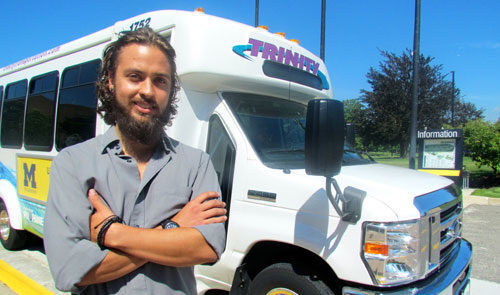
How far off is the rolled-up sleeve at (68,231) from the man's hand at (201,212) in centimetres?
35

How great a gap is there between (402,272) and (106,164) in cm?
193

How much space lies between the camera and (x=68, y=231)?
1443 mm

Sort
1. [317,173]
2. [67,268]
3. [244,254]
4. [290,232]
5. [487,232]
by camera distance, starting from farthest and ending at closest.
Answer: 1. [487,232]
2. [244,254]
3. [290,232]
4. [317,173]
5. [67,268]

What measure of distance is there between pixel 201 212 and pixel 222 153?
1.55 meters

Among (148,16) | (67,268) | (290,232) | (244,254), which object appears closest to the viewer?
(67,268)

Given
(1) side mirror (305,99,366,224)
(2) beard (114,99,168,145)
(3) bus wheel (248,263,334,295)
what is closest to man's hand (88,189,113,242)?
(2) beard (114,99,168,145)

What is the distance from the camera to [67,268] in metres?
1.41

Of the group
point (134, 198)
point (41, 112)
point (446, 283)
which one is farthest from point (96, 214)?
point (41, 112)

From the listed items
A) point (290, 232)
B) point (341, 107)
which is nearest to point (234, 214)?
point (290, 232)

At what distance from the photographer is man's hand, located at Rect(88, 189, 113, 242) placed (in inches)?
57.9

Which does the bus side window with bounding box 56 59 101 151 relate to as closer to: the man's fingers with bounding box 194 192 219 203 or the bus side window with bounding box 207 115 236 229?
the bus side window with bounding box 207 115 236 229

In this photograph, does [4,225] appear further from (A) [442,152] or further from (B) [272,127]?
(A) [442,152]

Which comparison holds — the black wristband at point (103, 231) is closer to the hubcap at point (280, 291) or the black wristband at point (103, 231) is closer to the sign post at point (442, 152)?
the hubcap at point (280, 291)

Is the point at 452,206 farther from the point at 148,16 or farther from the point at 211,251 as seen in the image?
the point at 148,16
